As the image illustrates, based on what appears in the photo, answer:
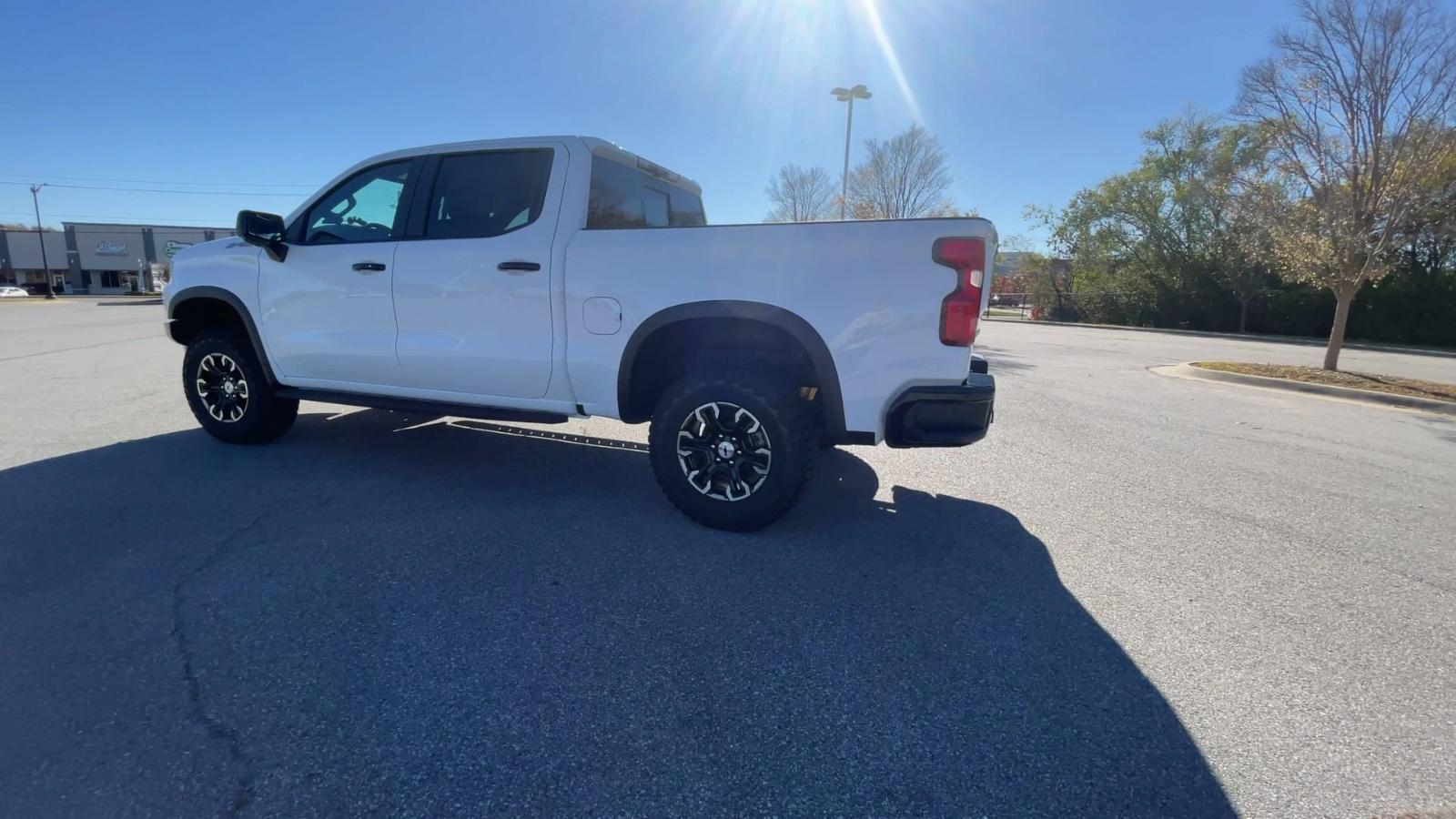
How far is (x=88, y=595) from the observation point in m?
2.81

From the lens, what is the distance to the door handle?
381cm

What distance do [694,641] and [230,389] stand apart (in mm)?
4544

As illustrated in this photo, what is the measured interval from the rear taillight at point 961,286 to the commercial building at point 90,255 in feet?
256

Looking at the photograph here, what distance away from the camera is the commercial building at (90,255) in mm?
63281

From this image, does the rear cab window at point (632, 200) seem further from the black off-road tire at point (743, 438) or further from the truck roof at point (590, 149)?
the black off-road tire at point (743, 438)

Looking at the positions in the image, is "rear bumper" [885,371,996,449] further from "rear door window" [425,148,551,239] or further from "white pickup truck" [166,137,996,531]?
"rear door window" [425,148,551,239]

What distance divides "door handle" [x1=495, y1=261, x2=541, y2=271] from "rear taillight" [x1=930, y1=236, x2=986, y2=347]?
2167mm

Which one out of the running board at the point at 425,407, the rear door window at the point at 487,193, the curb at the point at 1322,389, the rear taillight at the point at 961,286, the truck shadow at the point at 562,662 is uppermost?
the rear door window at the point at 487,193

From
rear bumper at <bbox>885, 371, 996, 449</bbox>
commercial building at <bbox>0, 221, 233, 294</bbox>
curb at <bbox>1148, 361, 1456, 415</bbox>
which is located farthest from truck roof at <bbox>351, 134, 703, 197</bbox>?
commercial building at <bbox>0, 221, 233, 294</bbox>

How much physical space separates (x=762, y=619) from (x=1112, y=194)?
1578 inches

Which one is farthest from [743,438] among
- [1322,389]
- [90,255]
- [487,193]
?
[90,255]

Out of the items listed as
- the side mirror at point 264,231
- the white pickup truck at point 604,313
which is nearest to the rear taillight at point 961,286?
the white pickup truck at point 604,313

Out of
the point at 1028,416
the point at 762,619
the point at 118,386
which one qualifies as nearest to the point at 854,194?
the point at 1028,416

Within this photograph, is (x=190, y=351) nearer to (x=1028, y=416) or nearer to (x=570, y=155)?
(x=570, y=155)
